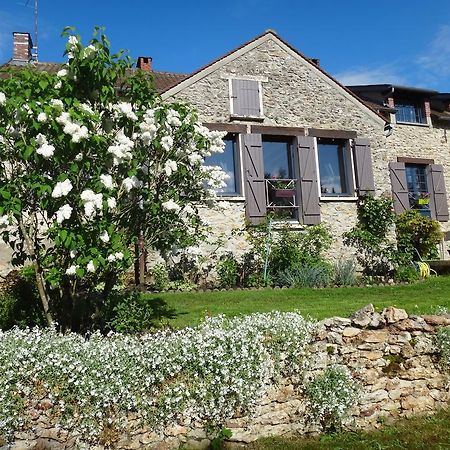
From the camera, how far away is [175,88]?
1153cm

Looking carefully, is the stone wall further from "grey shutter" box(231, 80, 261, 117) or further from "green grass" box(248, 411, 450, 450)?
"grey shutter" box(231, 80, 261, 117)

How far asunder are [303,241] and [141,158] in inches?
272

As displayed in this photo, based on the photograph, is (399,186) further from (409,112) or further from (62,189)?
(62,189)

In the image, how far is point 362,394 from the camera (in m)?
4.93

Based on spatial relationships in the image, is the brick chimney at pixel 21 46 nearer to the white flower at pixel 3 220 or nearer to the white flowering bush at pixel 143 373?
the white flower at pixel 3 220

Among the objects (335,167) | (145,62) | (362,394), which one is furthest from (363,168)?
(362,394)

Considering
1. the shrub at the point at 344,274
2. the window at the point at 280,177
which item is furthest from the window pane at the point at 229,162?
the shrub at the point at 344,274

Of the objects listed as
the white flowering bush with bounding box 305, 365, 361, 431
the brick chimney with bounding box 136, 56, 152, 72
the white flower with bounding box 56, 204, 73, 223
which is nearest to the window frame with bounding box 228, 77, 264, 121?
the brick chimney with bounding box 136, 56, 152, 72

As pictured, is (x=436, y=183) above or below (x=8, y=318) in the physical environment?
above

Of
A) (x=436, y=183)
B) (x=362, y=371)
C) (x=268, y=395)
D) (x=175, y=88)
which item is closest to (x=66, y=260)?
(x=268, y=395)

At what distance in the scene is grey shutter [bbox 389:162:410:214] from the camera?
1434 centimetres

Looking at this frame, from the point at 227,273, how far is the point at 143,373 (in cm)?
645

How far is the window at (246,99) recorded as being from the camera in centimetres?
1195

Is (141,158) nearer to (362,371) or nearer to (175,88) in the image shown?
(362,371)
